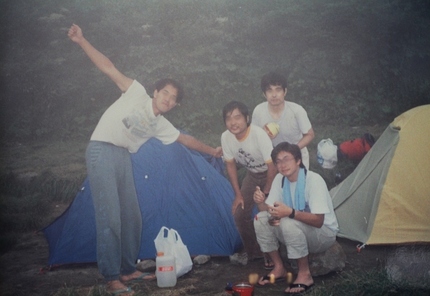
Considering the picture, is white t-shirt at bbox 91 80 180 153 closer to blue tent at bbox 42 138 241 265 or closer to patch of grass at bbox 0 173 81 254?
blue tent at bbox 42 138 241 265

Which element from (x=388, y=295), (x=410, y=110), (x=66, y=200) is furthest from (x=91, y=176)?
(x=410, y=110)

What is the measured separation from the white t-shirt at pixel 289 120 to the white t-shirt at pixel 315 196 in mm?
437

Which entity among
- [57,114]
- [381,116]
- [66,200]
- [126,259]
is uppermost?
[57,114]

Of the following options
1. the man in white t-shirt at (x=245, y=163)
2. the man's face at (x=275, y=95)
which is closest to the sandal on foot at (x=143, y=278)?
the man in white t-shirt at (x=245, y=163)

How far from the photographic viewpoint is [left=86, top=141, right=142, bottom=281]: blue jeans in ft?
13.9

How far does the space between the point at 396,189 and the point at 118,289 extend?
91.8 inches

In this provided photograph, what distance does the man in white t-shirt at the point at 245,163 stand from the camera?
4.45 meters

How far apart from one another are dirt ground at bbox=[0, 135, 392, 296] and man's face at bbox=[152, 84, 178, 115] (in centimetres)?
62

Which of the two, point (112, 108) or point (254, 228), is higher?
point (112, 108)

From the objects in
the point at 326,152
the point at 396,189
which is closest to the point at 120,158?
the point at 326,152

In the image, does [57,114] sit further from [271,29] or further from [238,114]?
[271,29]

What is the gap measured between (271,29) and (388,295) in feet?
7.58

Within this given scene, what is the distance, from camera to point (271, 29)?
15.8 feet

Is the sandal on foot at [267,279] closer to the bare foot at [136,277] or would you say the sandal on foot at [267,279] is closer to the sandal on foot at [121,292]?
the bare foot at [136,277]
